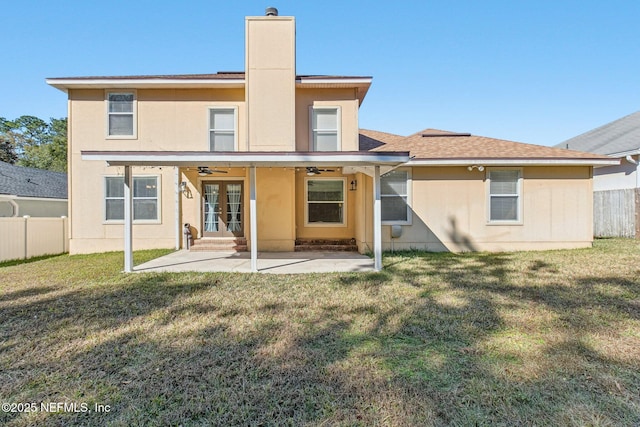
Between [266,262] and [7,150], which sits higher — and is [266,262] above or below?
below

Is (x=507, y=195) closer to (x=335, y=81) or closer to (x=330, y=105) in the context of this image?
(x=330, y=105)

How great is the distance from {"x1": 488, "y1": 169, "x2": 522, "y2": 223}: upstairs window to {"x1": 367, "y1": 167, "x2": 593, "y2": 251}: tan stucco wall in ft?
0.69

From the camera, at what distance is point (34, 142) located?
40250 millimetres

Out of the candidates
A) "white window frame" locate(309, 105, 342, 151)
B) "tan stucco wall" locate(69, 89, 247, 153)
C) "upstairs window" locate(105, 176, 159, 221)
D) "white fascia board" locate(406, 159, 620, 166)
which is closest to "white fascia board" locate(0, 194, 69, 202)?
"tan stucco wall" locate(69, 89, 247, 153)

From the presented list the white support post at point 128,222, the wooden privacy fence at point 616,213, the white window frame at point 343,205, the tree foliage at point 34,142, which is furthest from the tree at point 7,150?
the wooden privacy fence at point 616,213

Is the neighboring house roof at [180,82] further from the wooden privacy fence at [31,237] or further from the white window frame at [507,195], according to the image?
the white window frame at [507,195]

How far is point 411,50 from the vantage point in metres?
13.1

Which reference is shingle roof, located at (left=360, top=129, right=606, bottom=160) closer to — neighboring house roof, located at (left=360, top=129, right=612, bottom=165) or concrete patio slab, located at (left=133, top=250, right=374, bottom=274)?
neighboring house roof, located at (left=360, top=129, right=612, bottom=165)

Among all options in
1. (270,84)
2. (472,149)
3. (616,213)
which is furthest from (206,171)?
(616,213)

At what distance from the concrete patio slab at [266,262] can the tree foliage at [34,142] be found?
3282cm

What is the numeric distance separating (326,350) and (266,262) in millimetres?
5369

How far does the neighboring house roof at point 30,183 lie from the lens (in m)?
14.9

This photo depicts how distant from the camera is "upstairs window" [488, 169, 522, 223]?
1034 centimetres

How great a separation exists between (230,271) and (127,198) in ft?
9.62
